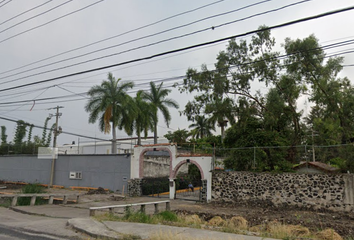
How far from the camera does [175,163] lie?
22000 millimetres

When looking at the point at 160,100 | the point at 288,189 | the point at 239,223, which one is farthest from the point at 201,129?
the point at 239,223

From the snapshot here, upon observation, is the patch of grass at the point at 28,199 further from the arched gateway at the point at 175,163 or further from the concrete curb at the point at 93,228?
the concrete curb at the point at 93,228

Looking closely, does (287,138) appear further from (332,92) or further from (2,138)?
(2,138)

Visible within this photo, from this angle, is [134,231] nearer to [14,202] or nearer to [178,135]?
[14,202]

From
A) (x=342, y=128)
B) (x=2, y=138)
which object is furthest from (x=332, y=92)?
(x=2, y=138)

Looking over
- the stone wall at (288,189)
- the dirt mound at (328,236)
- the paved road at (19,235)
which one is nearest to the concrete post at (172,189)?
the stone wall at (288,189)

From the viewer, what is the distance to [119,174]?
26.2 meters

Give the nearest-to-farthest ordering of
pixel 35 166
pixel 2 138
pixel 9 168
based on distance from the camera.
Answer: pixel 35 166
pixel 9 168
pixel 2 138

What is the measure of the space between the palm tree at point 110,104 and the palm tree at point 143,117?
9.09 ft

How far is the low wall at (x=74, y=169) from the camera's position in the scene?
86.4 feet

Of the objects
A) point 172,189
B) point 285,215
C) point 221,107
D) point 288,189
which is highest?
point 221,107

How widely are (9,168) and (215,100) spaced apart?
1203 inches

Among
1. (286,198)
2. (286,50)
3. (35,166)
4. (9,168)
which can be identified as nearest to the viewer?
(286,198)

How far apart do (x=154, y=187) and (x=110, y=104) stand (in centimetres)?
1269
